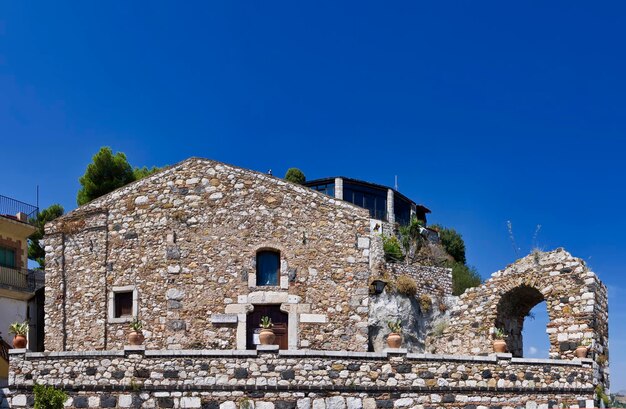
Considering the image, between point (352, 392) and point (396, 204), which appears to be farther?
point (396, 204)

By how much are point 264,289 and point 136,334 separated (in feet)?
15.7

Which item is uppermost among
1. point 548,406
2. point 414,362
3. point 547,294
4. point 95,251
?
point 95,251

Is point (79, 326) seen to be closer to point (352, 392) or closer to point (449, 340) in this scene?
point (352, 392)

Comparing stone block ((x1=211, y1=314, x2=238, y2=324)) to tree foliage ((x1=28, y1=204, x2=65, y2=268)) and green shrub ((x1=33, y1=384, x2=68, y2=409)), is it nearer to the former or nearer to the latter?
green shrub ((x1=33, y1=384, x2=68, y2=409))

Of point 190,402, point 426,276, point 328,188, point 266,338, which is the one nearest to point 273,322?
point 266,338

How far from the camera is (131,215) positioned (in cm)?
2452

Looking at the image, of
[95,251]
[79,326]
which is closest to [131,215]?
[95,251]

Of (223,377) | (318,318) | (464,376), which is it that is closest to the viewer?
(223,377)

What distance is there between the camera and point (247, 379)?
18.2 metres

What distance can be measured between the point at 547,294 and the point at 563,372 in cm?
299

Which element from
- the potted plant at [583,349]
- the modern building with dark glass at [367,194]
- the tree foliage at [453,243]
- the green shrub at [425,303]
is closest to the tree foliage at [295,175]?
the modern building with dark glass at [367,194]

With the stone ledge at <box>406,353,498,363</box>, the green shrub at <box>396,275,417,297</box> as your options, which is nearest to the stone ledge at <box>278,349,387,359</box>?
the stone ledge at <box>406,353,498,363</box>

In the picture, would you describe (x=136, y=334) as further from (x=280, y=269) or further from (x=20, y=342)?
(x=280, y=269)

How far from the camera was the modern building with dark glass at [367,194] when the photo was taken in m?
45.8
